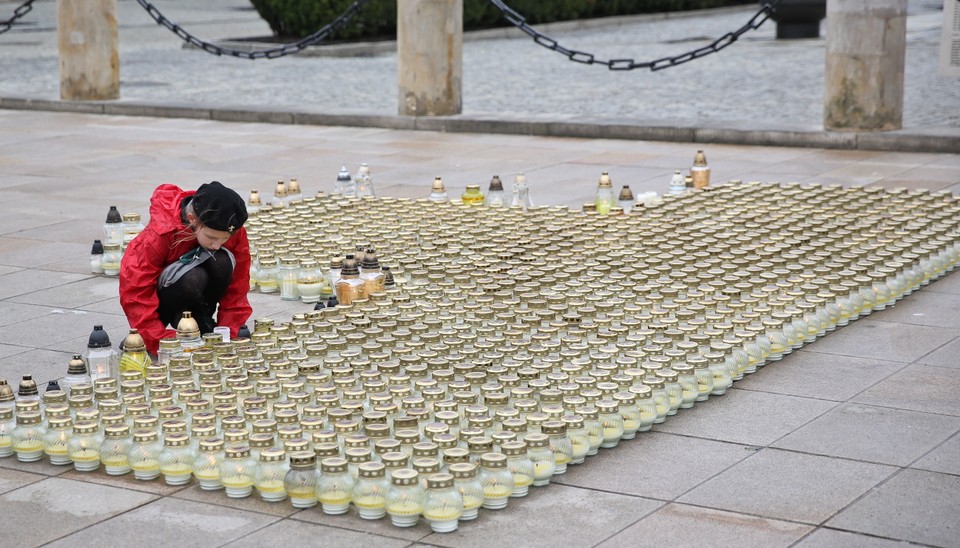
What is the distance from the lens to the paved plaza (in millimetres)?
3818

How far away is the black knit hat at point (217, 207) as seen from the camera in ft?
16.5

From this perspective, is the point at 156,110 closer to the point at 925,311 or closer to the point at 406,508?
the point at 925,311

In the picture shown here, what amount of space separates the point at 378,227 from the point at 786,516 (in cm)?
402

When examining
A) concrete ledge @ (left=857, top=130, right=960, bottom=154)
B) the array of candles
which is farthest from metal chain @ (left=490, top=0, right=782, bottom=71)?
the array of candles

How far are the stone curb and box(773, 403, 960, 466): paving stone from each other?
644 cm

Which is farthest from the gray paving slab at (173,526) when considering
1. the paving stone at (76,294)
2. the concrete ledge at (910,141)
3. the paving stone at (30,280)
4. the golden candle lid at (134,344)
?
the concrete ledge at (910,141)

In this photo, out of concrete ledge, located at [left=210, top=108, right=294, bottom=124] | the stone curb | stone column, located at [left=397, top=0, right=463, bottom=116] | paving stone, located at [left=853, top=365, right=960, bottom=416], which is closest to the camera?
paving stone, located at [left=853, top=365, right=960, bottom=416]

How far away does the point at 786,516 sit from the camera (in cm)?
387

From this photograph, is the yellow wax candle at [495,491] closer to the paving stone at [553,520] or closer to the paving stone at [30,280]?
the paving stone at [553,520]

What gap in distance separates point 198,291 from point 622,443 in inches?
72.1

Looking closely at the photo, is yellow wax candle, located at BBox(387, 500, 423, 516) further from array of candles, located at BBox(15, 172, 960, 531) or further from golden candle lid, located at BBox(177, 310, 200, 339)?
golden candle lid, located at BBox(177, 310, 200, 339)

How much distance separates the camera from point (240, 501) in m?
4.05

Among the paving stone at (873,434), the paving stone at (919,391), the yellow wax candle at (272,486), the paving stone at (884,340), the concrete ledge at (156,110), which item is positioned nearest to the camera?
the yellow wax candle at (272,486)

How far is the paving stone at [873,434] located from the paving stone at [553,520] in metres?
0.75
